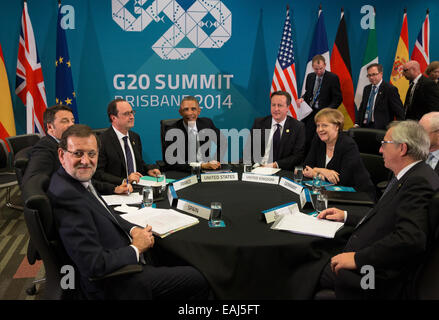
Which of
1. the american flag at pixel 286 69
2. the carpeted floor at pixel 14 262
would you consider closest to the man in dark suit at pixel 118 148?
the carpeted floor at pixel 14 262

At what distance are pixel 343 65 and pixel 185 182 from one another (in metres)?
4.14

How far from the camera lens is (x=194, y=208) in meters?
2.40

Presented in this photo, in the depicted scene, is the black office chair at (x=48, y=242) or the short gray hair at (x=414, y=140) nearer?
→ the black office chair at (x=48, y=242)

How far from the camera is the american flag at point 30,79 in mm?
5164

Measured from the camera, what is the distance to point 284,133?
4.02 meters

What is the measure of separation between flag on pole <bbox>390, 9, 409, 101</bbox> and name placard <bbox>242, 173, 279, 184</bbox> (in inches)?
163

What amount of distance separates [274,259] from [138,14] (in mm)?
4862

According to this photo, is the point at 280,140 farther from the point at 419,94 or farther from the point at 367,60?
the point at 367,60

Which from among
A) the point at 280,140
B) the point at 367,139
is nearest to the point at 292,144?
the point at 280,140

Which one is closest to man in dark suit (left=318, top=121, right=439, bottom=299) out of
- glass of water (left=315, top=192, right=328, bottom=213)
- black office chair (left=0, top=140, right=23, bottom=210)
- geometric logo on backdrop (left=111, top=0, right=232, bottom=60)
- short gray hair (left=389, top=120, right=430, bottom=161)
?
short gray hair (left=389, top=120, right=430, bottom=161)

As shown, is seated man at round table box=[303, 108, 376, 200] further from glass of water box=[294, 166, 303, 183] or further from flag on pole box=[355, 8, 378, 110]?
flag on pole box=[355, 8, 378, 110]

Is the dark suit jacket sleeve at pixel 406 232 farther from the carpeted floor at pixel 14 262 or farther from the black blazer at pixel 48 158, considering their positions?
the carpeted floor at pixel 14 262

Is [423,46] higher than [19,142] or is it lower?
higher
